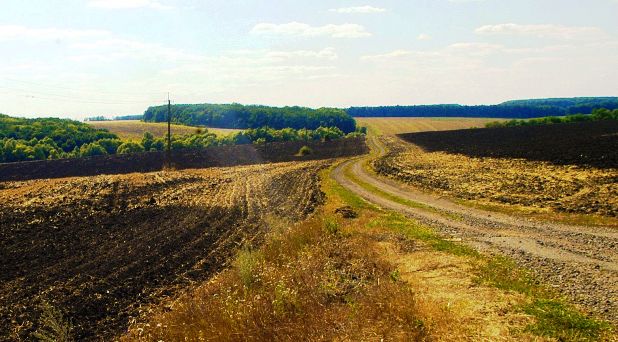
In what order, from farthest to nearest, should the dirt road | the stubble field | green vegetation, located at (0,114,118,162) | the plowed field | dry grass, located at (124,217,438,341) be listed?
green vegetation, located at (0,114,118,162) → the stubble field → the plowed field → the dirt road → dry grass, located at (124,217,438,341)

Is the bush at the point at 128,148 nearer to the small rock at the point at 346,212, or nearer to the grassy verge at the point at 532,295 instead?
the small rock at the point at 346,212

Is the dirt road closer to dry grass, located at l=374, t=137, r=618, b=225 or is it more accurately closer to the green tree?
dry grass, located at l=374, t=137, r=618, b=225

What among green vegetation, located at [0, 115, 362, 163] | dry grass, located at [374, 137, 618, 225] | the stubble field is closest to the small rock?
dry grass, located at [374, 137, 618, 225]

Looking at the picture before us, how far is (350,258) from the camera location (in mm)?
18469

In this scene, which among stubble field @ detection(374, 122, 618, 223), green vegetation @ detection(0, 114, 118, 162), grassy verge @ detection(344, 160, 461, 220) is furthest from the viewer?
green vegetation @ detection(0, 114, 118, 162)

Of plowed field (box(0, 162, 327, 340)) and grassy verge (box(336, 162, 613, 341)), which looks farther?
plowed field (box(0, 162, 327, 340))

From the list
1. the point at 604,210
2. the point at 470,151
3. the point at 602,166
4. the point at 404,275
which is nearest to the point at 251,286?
the point at 404,275

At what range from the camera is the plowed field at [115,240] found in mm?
16984

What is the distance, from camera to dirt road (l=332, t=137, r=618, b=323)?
13367mm

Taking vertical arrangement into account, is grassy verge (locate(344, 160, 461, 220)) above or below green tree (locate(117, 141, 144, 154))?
below

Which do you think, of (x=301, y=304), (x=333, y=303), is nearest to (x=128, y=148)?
(x=301, y=304)

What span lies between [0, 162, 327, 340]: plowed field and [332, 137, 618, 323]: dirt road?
9923 millimetres

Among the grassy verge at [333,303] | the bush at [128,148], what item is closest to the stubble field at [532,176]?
the grassy verge at [333,303]

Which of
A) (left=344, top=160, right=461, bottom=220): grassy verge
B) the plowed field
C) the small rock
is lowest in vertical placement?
the plowed field
